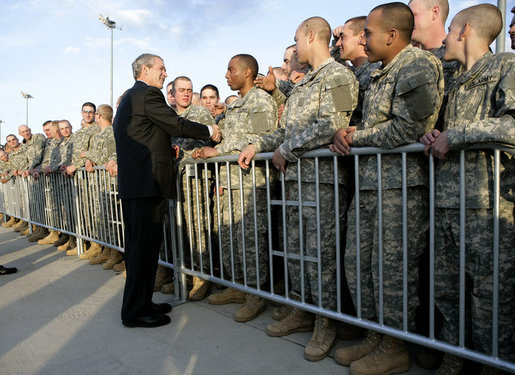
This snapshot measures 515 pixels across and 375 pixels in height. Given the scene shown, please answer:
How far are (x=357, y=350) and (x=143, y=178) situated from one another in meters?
2.15

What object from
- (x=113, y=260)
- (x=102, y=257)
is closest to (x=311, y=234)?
(x=113, y=260)

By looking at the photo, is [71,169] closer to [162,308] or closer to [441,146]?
[162,308]

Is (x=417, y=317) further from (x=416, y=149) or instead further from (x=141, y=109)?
(x=141, y=109)

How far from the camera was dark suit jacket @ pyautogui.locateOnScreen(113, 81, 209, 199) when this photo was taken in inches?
126

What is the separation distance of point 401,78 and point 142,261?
250 centimetres

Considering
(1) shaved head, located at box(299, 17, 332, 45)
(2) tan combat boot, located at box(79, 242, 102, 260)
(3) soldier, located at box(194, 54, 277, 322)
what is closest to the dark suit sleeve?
(3) soldier, located at box(194, 54, 277, 322)

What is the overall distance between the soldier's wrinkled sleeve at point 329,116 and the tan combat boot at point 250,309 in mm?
1371

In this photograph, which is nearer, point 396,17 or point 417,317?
point 396,17

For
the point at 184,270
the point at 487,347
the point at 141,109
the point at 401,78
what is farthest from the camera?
the point at 184,270

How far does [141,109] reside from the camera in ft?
10.5

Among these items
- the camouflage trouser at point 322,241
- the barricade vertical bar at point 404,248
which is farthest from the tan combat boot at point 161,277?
the barricade vertical bar at point 404,248

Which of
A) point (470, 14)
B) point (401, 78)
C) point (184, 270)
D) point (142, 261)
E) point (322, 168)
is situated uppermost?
point (470, 14)

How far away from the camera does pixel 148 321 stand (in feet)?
10.3

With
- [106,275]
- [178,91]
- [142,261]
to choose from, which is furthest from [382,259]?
[106,275]
